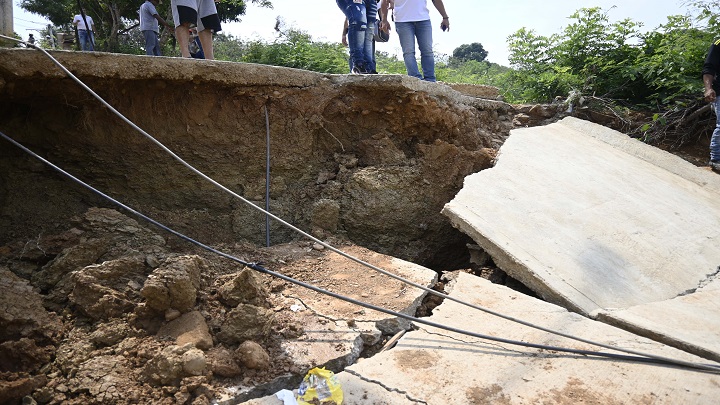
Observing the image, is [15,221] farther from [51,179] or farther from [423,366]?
[423,366]

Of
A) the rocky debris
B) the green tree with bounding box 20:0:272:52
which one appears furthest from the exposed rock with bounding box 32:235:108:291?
the green tree with bounding box 20:0:272:52

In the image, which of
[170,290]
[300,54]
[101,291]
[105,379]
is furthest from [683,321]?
[300,54]

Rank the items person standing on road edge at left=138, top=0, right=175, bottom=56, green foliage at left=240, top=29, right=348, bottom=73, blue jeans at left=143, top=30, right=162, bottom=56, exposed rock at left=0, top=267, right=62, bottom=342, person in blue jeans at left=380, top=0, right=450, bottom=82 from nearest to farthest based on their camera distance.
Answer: exposed rock at left=0, top=267, right=62, bottom=342 < person in blue jeans at left=380, top=0, right=450, bottom=82 < person standing on road edge at left=138, top=0, right=175, bottom=56 < blue jeans at left=143, top=30, right=162, bottom=56 < green foliage at left=240, top=29, right=348, bottom=73

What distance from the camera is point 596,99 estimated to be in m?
5.75

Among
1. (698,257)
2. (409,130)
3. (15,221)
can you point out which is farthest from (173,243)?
(698,257)

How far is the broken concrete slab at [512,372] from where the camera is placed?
1910 millimetres

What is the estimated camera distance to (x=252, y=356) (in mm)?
2004

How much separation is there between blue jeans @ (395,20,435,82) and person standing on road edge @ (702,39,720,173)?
9.36 ft

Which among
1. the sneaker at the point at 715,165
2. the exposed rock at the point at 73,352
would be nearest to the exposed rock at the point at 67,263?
the exposed rock at the point at 73,352

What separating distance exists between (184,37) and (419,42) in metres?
2.48

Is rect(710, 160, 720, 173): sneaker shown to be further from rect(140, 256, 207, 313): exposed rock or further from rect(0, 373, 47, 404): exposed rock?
rect(0, 373, 47, 404): exposed rock

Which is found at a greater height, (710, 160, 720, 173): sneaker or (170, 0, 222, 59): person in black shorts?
(170, 0, 222, 59): person in black shorts

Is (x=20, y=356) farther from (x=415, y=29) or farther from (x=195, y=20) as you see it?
(x=415, y=29)

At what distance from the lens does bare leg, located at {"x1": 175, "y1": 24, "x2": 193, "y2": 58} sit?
4203mm
